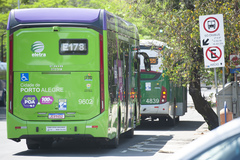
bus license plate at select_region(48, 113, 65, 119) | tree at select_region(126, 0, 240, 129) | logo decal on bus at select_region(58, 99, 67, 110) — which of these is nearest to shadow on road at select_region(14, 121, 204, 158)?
bus license plate at select_region(48, 113, 65, 119)

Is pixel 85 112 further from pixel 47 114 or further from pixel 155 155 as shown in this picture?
pixel 155 155

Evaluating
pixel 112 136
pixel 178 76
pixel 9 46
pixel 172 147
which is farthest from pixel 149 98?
pixel 9 46

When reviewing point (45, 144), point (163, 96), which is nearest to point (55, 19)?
point (45, 144)

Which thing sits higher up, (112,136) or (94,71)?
(94,71)

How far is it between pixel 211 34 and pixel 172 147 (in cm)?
351

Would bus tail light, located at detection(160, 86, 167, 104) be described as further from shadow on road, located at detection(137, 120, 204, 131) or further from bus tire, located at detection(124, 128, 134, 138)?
bus tire, located at detection(124, 128, 134, 138)

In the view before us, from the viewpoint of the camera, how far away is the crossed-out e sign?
12039 millimetres

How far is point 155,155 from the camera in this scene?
497 inches

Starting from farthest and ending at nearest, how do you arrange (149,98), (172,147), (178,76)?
(149,98) → (178,76) → (172,147)

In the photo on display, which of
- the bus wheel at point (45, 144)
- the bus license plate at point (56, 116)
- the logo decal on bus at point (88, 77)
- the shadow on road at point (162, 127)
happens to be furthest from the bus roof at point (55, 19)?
the shadow on road at point (162, 127)

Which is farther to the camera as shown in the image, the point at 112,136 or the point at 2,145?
the point at 2,145

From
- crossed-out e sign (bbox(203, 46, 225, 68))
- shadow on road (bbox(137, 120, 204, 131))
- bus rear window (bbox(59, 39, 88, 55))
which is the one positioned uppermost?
bus rear window (bbox(59, 39, 88, 55))

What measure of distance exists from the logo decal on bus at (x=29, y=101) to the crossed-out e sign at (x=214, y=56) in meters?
3.79

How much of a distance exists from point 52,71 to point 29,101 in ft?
2.71
